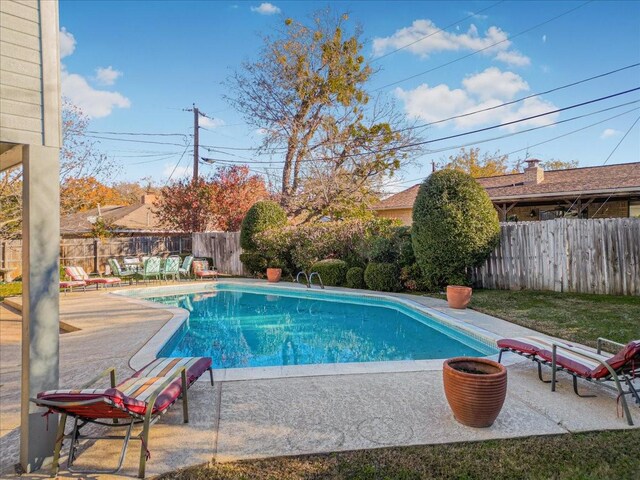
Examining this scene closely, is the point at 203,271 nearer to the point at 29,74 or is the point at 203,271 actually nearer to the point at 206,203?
the point at 206,203

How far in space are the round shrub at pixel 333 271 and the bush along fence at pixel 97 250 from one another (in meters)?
9.34

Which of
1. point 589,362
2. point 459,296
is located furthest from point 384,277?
point 589,362

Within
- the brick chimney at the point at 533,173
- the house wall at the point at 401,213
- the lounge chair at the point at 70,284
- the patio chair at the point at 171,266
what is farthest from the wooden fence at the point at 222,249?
the brick chimney at the point at 533,173

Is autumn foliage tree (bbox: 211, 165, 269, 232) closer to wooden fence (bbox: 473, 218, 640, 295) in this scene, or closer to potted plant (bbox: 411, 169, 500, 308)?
potted plant (bbox: 411, 169, 500, 308)

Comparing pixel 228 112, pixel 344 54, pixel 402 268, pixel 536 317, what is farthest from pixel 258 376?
pixel 228 112

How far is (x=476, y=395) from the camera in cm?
309

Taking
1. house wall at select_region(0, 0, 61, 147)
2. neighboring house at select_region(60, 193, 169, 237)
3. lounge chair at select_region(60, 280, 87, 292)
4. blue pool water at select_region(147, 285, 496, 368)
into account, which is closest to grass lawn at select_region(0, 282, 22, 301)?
lounge chair at select_region(60, 280, 87, 292)

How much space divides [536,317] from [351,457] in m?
5.97

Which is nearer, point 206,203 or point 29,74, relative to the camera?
point 29,74

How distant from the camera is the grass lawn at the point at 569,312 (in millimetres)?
6117

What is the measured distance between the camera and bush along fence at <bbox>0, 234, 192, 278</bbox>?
16.3 meters

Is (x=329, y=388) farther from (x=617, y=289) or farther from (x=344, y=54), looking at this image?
(x=344, y=54)

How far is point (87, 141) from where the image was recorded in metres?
16.1

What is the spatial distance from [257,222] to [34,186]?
13.5 m
